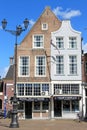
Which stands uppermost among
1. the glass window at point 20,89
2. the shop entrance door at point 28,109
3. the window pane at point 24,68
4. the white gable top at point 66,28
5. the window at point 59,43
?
the white gable top at point 66,28

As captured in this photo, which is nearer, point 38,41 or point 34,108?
point 34,108

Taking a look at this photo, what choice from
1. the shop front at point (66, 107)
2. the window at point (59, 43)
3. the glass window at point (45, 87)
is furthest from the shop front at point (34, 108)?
the window at point (59, 43)

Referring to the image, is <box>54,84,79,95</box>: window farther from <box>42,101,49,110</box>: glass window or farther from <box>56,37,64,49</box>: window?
<box>56,37,64,49</box>: window

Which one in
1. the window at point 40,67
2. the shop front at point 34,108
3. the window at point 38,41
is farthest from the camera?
the window at point 38,41

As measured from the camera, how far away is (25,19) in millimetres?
29047

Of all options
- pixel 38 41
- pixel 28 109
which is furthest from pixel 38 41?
pixel 28 109

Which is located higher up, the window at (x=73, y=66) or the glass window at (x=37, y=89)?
the window at (x=73, y=66)

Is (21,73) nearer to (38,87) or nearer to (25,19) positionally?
(38,87)

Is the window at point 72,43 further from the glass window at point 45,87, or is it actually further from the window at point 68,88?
the glass window at point 45,87

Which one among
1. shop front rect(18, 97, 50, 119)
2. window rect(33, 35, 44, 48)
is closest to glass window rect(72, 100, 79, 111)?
shop front rect(18, 97, 50, 119)

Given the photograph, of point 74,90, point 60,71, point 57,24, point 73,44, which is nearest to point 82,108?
point 74,90

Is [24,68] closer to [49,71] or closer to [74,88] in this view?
[49,71]

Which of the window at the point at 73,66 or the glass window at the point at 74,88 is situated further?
the window at the point at 73,66

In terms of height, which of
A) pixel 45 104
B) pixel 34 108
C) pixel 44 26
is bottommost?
pixel 34 108
